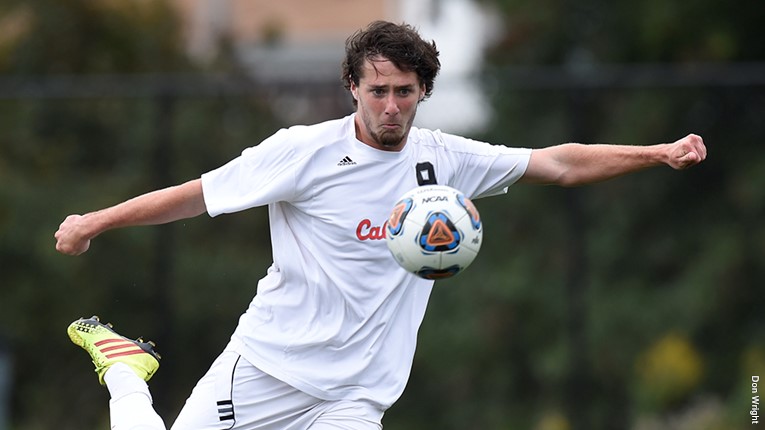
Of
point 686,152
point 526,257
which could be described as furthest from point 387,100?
point 526,257

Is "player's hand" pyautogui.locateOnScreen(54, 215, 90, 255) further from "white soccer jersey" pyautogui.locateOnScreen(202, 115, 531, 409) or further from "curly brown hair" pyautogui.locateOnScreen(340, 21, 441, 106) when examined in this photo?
"curly brown hair" pyautogui.locateOnScreen(340, 21, 441, 106)

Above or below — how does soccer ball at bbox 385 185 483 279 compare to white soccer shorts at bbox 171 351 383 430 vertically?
above

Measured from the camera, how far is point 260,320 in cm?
569

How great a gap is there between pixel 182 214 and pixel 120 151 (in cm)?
637

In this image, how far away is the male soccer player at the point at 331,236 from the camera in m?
5.49

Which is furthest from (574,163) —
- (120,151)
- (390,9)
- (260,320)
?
(390,9)

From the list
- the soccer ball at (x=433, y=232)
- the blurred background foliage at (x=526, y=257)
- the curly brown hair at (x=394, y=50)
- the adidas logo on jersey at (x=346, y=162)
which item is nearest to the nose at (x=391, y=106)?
the curly brown hair at (x=394, y=50)

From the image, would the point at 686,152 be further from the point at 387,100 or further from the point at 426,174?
the point at 387,100

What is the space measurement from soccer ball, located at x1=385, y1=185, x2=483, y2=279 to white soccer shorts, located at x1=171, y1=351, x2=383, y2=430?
2.65 ft

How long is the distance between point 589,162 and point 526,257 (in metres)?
5.30

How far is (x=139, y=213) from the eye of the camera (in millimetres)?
5535

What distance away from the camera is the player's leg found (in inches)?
228

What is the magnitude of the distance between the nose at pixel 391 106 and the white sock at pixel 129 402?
168 centimetres

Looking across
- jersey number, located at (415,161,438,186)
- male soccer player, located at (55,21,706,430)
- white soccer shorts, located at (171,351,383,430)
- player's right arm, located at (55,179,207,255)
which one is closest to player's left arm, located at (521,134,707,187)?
male soccer player, located at (55,21,706,430)
